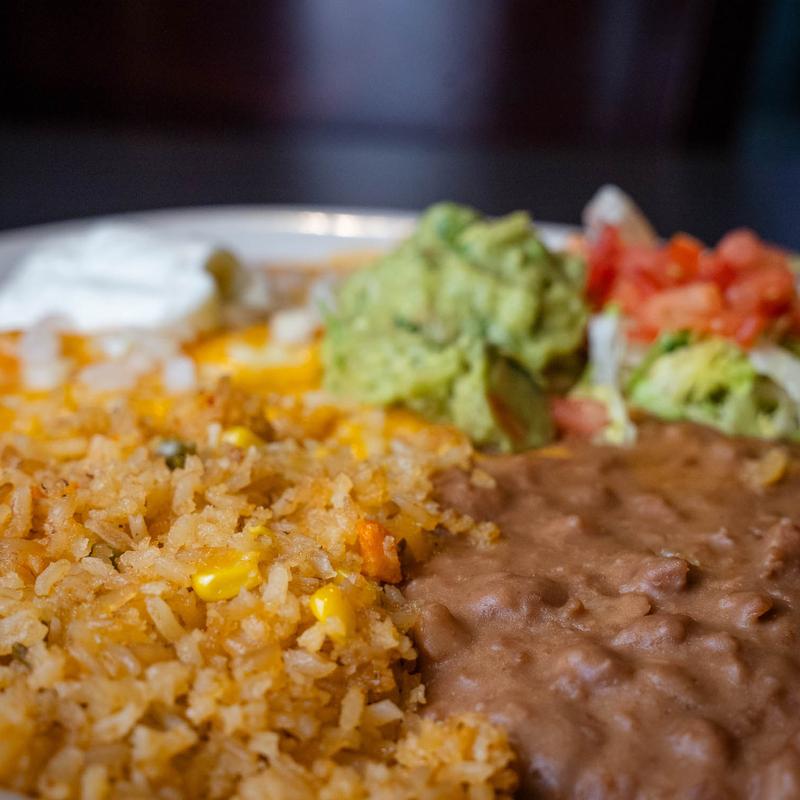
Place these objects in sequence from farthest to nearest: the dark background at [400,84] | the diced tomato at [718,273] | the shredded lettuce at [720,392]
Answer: the dark background at [400,84], the diced tomato at [718,273], the shredded lettuce at [720,392]

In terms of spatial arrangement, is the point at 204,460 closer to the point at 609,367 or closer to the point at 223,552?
the point at 223,552

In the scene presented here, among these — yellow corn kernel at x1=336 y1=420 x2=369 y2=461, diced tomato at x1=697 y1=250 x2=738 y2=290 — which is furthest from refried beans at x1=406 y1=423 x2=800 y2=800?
diced tomato at x1=697 y1=250 x2=738 y2=290

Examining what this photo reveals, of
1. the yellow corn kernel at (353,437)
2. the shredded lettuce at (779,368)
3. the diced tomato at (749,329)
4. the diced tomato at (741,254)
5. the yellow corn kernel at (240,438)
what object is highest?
the diced tomato at (741,254)

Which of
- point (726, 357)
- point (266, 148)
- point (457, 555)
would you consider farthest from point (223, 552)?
point (266, 148)

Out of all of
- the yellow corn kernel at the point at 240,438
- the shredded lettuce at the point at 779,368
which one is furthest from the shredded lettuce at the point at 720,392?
the yellow corn kernel at the point at 240,438

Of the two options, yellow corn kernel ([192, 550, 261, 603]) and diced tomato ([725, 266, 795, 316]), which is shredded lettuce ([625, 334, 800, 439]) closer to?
diced tomato ([725, 266, 795, 316])

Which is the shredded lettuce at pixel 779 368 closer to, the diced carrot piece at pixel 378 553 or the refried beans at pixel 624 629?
the refried beans at pixel 624 629
